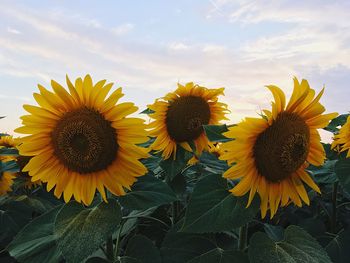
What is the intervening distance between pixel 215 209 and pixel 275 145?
342mm

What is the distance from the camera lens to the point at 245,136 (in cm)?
166

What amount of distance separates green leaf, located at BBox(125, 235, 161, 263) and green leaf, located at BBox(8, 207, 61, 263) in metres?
0.32

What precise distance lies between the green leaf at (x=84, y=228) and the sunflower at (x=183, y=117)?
1086mm

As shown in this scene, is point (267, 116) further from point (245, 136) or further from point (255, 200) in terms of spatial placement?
point (255, 200)

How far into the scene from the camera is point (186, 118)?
308 cm

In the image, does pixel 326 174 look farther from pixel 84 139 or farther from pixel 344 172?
pixel 84 139

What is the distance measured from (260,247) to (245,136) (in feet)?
1.47

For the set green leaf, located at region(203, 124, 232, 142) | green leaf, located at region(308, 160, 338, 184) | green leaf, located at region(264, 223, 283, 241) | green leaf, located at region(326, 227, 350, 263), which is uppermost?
green leaf, located at region(203, 124, 232, 142)

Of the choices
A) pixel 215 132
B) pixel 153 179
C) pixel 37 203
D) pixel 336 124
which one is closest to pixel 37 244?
pixel 153 179

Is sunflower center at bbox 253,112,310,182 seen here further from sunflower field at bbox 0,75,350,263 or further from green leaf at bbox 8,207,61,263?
green leaf at bbox 8,207,61,263

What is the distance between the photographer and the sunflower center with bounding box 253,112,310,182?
1.72m

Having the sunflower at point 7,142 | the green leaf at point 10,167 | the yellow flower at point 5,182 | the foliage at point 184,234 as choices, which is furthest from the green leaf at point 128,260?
the sunflower at point 7,142

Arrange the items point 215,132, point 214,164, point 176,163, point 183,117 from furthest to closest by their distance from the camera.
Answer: point 183,117 → point 176,163 → point 214,164 → point 215,132

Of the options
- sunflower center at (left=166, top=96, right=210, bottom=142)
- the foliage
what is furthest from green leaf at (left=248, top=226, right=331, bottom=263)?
sunflower center at (left=166, top=96, right=210, bottom=142)
